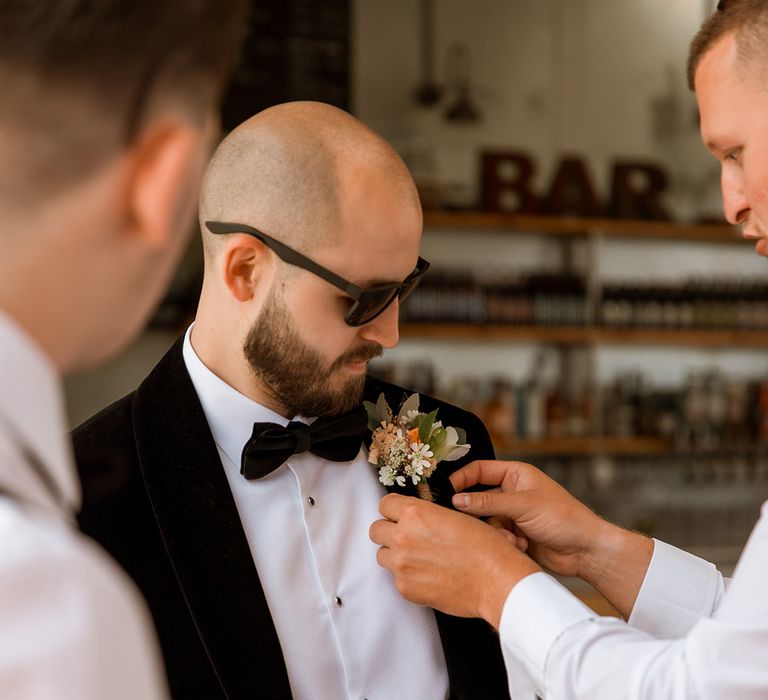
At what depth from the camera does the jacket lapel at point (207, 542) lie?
1.45 m

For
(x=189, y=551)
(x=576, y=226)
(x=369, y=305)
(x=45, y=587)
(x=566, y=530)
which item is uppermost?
(x=45, y=587)

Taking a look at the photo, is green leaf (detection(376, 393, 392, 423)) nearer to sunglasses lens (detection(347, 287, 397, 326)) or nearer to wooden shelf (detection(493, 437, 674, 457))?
sunglasses lens (detection(347, 287, 397, 326))

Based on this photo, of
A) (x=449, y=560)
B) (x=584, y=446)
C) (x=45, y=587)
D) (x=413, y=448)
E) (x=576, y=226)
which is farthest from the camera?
(x=576, y=226)

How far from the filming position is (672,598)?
1804 mm

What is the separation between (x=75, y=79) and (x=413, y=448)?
1.15 meters

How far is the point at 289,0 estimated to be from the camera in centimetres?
530

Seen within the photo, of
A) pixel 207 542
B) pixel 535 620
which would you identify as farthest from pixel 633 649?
pixel 207 542

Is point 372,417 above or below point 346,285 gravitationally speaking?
below

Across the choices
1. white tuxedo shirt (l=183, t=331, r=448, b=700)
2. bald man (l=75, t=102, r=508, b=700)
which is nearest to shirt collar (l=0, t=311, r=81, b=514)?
bald man (l=75, t=102, r=508, b=700)

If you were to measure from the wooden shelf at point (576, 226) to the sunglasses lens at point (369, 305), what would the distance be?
3677 millimetres

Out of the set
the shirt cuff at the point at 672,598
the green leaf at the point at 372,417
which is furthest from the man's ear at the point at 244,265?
the shirt cuff at the point at 672,598

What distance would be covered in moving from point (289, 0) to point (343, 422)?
4153 mm

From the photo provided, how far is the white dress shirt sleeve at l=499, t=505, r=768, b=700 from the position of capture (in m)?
1.28

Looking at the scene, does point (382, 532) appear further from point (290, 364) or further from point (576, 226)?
point (576, 226)
